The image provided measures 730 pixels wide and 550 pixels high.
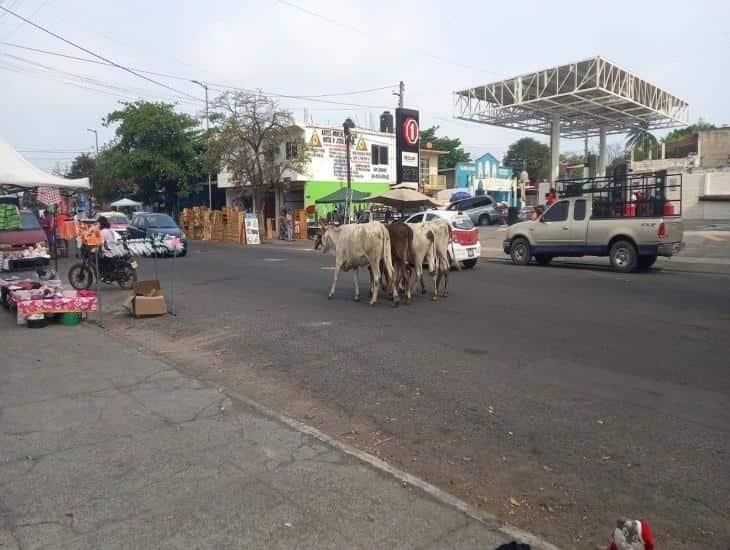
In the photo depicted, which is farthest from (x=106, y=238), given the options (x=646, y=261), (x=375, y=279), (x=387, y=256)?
(x=646, y=261)

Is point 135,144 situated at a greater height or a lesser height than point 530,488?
greater

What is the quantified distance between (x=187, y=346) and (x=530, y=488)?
5.93m

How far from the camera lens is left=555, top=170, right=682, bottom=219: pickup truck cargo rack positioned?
656 inches

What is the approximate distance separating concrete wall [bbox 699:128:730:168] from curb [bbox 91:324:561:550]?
4784 centimetres

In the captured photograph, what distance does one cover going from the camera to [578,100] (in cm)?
3466

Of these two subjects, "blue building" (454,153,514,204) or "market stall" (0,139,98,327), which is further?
"blue building" (454,153,514,204)

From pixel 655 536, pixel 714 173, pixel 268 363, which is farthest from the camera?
pixel 714 173

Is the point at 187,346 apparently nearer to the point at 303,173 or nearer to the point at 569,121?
the point at 303,173

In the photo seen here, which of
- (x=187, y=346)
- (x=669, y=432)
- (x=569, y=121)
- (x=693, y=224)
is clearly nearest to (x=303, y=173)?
(x=569, y=121)

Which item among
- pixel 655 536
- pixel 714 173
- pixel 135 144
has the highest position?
pixel 135 144

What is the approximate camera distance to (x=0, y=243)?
17.3 metres

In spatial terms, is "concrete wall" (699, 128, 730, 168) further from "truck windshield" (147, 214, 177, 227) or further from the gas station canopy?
"truck windshield" (147, 214, 177, 227)

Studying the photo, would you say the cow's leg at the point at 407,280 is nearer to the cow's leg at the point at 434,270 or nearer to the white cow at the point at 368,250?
the white cow at the point at 368,250

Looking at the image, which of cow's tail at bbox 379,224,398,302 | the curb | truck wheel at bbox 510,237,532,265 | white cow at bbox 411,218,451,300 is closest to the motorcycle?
cow's tail at bbox 379,224,398,302
